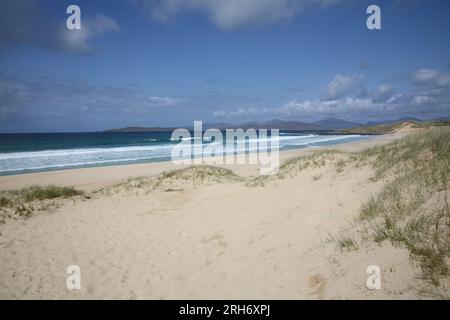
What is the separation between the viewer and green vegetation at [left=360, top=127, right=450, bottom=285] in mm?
3500

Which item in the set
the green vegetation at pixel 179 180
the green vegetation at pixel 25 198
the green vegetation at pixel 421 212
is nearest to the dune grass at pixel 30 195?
the green vegetation at pixel 25 198

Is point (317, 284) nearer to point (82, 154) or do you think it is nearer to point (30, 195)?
point (30, 195)

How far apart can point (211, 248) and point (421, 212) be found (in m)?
3.73

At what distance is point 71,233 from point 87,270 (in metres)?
2.28

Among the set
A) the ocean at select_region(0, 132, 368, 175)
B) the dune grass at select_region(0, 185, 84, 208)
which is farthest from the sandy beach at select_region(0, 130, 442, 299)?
the ocean at select_region(0, 132, 368, 175)

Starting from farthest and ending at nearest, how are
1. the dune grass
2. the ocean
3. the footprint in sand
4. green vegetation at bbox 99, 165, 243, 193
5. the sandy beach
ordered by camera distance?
the ocean
green vegetation at bbox 99, 165, 243, 193
the dune grass
the sandy beach
the footprint in sand

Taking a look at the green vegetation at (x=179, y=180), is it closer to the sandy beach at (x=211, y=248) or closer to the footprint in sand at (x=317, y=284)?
the sandy beach at (x=211, y=248)

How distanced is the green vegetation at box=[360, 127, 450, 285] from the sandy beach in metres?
0.18

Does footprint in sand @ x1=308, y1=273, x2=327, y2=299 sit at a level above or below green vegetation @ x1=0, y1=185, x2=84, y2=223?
below

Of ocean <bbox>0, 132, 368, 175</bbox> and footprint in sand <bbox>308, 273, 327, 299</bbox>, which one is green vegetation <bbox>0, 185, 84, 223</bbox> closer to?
footprint in sand <bbox>308, 273, 327, 299</bbox>

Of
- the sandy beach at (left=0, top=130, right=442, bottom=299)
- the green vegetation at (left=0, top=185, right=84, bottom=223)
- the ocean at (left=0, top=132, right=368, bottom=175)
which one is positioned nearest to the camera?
the sandy beach at (left=0, top=130, right=442, bottom=299)

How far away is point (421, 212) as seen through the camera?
4508mm

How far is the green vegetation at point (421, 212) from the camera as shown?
3.50m

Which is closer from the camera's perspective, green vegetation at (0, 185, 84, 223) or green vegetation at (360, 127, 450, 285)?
green vegetation at (360, 127, 450, 285)
